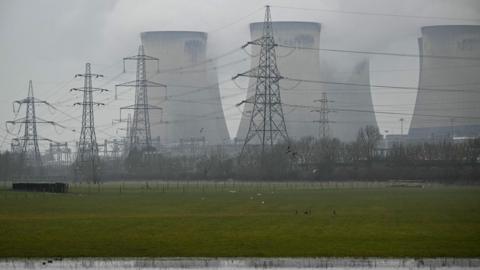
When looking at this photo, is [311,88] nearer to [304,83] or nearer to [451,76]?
[304,83]

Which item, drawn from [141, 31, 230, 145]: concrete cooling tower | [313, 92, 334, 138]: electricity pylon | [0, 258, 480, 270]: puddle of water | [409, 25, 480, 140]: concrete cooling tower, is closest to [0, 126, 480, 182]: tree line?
[313, 92, 334, 138]: electricity pylon

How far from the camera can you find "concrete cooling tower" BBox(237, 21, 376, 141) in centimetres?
4188

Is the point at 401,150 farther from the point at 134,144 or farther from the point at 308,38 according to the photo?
the point at 134,144

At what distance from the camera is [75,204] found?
20.2 meters

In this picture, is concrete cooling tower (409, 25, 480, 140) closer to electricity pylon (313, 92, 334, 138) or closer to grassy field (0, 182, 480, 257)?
electricity pylon (313, 92, 334, 138)

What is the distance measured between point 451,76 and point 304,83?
332 inches

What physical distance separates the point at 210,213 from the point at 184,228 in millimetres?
3463

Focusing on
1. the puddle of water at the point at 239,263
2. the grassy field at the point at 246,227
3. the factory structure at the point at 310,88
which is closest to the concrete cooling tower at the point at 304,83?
the factory structure at the point at 310,88

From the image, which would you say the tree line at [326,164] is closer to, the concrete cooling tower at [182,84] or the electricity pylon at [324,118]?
the electricity pylon at [324,118]

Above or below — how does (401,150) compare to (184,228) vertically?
above

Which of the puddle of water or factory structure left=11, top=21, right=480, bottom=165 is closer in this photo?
the puddle of water

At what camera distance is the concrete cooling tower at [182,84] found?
44.6m

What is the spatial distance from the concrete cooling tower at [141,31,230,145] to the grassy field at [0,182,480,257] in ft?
80.1

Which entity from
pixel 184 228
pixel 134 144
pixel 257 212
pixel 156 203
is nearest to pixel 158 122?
pixel 134 144
